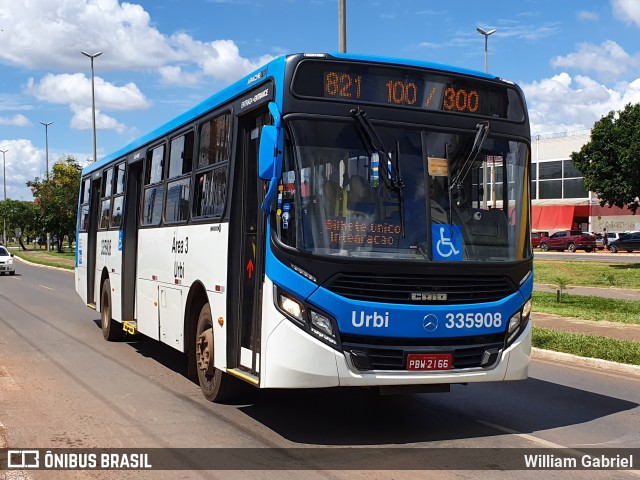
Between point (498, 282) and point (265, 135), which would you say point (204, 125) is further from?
point (498, 282)

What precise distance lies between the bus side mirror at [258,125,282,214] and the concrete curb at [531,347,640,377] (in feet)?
21.6

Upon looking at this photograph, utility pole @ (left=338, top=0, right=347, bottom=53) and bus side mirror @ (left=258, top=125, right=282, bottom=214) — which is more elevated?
utility pole @ (left=338, top=0, right=347, bottom=53)

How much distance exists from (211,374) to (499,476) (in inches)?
147

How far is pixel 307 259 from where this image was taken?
683 centimetres

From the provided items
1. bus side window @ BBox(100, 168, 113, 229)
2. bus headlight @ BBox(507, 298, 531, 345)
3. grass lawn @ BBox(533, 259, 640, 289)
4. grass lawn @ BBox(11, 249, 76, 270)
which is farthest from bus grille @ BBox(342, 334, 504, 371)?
grass lawn @ BBox(11, 249, 76, 270)

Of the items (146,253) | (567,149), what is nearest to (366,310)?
(146,253)

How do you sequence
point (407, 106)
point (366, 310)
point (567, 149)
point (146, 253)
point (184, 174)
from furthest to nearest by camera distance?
point (567, 149) → point (146, 253) → point (184, 174) → point (407, 106) → point (366, 310)

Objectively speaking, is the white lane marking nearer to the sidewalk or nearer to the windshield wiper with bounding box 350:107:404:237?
the windshield wiper with bounding box 350:107:404:237

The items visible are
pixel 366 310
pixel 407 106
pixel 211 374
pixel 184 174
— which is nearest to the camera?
pixel 366 310

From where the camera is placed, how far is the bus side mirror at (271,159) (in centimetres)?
684

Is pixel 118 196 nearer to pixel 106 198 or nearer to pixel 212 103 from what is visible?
pixel 106 198

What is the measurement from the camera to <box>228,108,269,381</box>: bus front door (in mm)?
7523

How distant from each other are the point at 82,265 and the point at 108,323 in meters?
3.11

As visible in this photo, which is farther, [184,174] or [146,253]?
[146,253]
